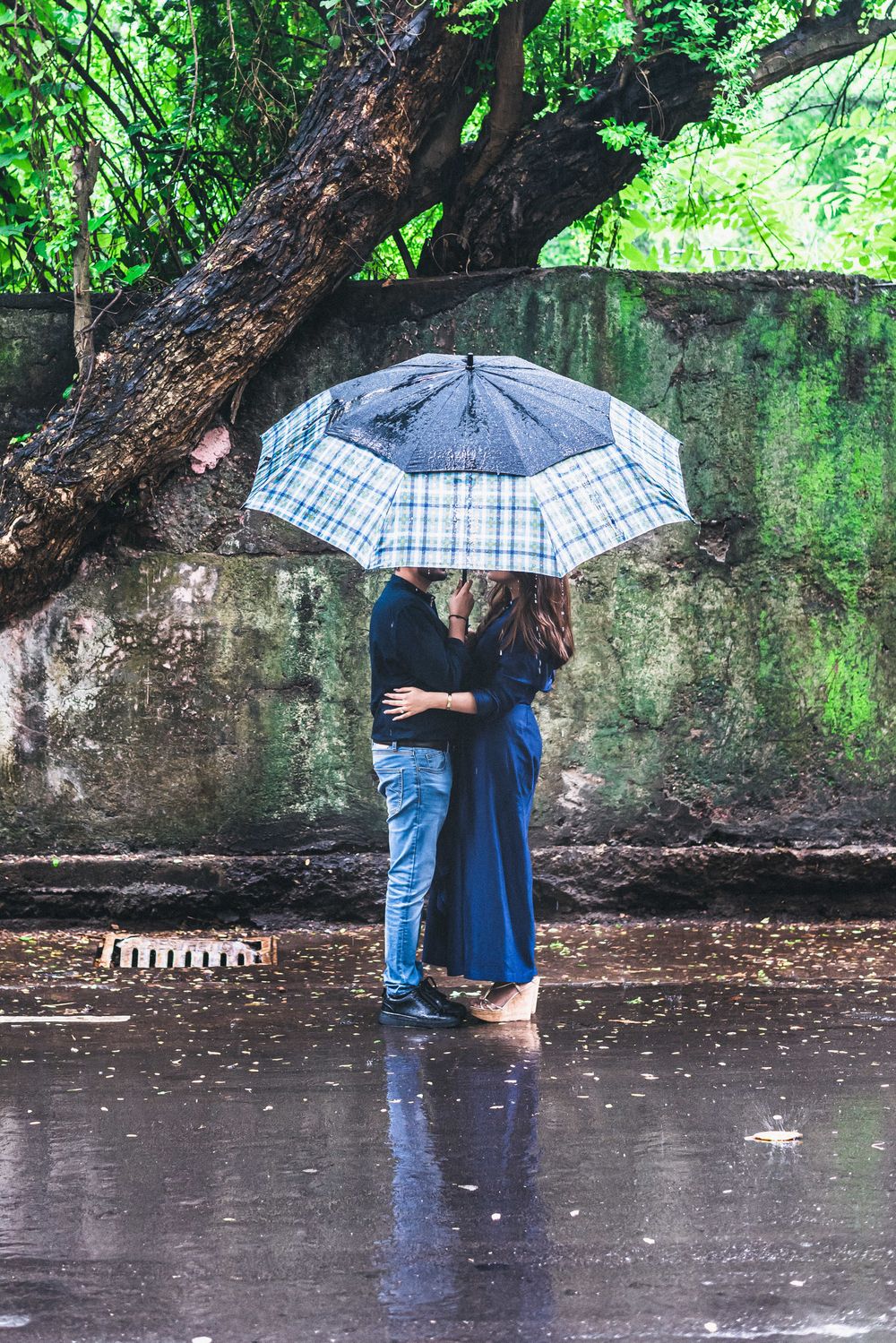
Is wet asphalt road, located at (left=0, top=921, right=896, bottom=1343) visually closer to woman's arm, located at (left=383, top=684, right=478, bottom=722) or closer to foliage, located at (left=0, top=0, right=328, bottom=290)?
woman's arm, located at (left=383, top=684, right=478, bottom=722)

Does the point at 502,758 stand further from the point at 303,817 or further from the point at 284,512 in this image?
the point at 303,817

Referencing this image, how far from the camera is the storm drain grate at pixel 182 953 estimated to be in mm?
6105

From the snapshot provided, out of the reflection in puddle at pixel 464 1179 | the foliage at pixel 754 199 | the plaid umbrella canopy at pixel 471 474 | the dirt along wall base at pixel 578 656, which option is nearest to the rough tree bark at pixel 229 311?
the dirt along wall base at pixel 578 656

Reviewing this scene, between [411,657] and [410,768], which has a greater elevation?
[411,657]

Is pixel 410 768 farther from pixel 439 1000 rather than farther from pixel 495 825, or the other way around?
pixel 439 1000

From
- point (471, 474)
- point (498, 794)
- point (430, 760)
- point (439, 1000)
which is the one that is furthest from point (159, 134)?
point (439, 1000)

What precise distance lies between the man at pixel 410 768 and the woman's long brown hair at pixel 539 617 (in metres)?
0.19

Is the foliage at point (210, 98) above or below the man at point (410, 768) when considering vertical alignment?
above

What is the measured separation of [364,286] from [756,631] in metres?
2.44

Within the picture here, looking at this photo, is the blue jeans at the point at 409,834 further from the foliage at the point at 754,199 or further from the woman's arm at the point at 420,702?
the foliage at the point at 754,199

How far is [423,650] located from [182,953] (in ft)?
6.49

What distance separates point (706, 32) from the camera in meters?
6.61

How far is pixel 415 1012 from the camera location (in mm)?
5188


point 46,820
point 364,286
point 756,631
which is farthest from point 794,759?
point 46,820
